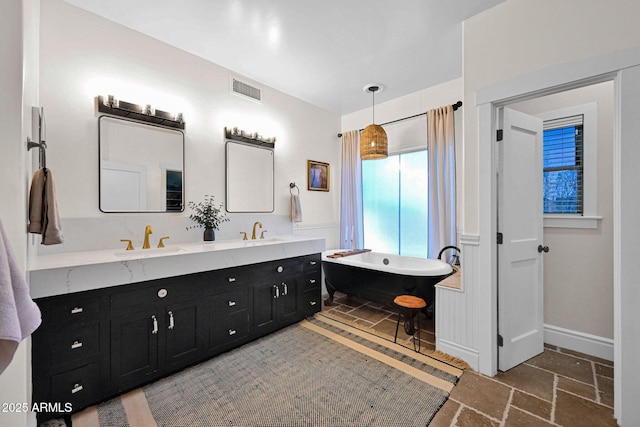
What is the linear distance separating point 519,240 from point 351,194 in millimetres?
2404

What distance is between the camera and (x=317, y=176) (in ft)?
13.8

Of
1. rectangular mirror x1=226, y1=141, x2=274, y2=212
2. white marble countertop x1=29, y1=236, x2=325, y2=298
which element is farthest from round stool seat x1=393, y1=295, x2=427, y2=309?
rectangular mirror x1=226, y1=141, x2=274, y2=212

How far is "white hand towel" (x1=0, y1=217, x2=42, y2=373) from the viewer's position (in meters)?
0.75

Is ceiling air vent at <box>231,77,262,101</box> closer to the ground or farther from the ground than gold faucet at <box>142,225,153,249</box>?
farther from the ground

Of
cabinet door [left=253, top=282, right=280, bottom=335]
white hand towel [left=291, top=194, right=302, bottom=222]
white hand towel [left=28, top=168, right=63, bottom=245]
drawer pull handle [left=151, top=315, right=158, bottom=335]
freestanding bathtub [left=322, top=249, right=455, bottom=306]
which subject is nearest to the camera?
white hand towel [left=28, top=168, right=63, bottom=245]

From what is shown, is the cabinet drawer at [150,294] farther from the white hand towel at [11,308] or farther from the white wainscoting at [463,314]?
the white wainscoting at [463,314]

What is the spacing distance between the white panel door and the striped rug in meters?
0.60

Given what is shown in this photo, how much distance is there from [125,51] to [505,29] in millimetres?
3164

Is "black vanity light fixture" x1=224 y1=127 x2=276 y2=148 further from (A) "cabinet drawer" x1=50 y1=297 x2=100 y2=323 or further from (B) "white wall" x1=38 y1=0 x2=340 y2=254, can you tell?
(A) "cabinet drawer" x1=50 y1=297 x2=100 y2=323

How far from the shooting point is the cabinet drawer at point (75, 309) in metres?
1.63

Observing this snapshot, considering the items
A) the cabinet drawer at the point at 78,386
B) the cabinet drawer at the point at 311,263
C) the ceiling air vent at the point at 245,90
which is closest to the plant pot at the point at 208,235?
the cabinet drawer at the point at 311,263

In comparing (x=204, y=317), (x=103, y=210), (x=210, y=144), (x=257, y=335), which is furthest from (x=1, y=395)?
(x=210, y=144)

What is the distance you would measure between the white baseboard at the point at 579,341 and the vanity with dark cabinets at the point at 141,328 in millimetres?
2670

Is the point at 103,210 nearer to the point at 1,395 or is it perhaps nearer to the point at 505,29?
the point at 1,395
